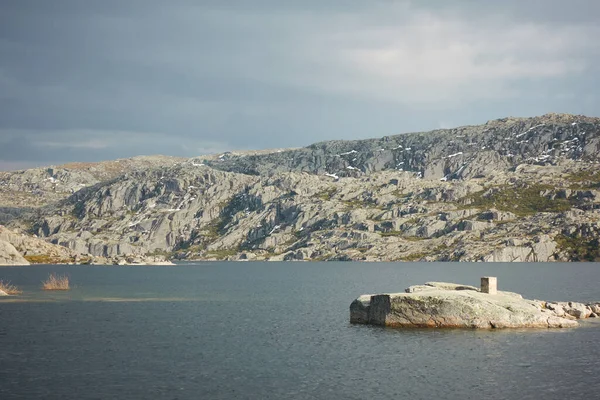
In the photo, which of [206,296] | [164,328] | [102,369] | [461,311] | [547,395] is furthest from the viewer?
[206,296]

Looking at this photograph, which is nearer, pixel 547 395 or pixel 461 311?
pixel 547 395

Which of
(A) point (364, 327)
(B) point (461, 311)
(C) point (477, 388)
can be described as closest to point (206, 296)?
(A) point (364, 327)

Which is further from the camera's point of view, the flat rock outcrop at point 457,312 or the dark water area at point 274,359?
the flat rock outcrop at point 457,312

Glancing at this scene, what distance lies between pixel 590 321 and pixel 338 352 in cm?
3730

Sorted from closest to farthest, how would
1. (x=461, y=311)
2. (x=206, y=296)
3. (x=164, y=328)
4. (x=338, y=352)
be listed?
(x=338, y=352)
(x=461, y=311)
(x=164, y=328)
(x=206, y=296)

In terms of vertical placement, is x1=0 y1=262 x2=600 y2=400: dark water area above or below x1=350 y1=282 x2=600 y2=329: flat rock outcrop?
below

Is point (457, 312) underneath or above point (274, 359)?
above

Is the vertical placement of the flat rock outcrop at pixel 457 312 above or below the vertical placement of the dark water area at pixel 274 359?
above

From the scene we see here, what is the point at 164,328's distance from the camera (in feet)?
229

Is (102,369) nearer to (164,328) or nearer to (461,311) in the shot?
(164,328)

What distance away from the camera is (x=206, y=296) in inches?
4656

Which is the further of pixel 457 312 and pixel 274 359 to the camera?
pixel 457 312

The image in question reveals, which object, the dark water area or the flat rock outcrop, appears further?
the flat rock outcrop

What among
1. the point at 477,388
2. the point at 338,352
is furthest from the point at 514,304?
the point at 477,388
